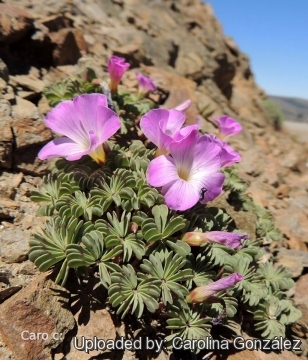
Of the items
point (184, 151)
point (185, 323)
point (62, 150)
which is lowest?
point (185, 323)

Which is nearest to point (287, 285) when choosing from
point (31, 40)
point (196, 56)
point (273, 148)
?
point (31, 40)

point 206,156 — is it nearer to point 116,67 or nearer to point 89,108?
point 89,108

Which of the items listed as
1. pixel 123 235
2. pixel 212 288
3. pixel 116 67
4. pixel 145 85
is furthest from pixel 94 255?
pixel 145 85

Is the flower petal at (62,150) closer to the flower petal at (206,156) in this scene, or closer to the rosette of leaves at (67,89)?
the flower petal at (206,156)

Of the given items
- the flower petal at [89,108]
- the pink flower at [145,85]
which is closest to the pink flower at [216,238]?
the flower petal at [89,108]

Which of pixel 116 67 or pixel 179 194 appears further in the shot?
pixel 116 67

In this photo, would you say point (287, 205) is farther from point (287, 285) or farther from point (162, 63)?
point (162, 63)
